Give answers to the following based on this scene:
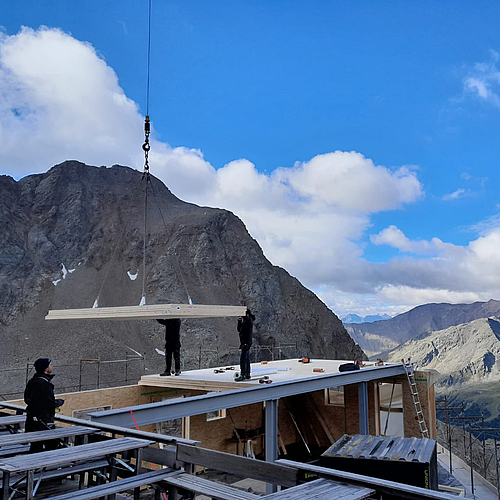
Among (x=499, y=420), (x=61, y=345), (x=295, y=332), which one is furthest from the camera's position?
(x=499, y=420)

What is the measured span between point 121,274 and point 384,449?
4730 centimetres

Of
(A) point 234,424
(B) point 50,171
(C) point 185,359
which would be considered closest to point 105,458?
(A) point 234,424

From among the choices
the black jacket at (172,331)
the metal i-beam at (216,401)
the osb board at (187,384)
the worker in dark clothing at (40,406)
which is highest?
the black jacket at (172,331)

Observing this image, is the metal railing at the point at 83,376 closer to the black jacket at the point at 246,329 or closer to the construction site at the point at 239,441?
the construction site at the point at 239,441

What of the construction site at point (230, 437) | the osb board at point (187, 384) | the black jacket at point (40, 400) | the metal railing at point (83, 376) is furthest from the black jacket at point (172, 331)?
the metal railing at point (83, 376)

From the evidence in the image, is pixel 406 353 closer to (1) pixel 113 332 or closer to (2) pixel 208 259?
(2) pixel 208 259

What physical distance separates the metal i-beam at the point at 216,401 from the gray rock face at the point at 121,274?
28014mm

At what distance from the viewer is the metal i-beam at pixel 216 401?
775 centimetres

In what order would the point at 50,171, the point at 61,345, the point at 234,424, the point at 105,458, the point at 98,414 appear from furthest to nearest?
the point at 50,171, the point at 61,345, the point at 234,424, the point at 98,414, the point at 105,458

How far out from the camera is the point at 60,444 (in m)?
5.89

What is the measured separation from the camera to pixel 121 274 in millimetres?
52531

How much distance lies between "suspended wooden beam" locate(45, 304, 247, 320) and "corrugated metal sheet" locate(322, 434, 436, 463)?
5.00m

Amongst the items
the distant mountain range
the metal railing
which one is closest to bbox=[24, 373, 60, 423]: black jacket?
the metal railing

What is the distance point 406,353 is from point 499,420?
199 feet
